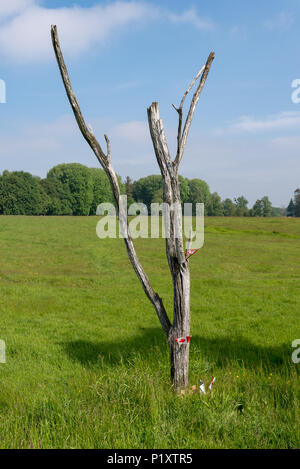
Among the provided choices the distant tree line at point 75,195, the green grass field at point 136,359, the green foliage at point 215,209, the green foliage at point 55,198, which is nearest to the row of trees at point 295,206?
the distant tree line at point 75,195

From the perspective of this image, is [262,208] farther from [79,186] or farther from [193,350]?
[193,350]

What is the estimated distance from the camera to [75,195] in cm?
9888

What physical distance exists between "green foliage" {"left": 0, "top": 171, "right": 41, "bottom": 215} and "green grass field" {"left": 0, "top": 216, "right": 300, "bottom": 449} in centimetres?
6480

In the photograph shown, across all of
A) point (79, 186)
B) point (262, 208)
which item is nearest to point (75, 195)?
point (79, 186)

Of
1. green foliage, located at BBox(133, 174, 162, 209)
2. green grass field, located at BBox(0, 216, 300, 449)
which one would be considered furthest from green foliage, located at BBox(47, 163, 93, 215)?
green grass field, located at BBox(0, 216, 300, 449)

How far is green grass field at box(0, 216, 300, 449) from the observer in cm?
480

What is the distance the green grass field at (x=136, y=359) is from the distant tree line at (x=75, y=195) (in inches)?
2597

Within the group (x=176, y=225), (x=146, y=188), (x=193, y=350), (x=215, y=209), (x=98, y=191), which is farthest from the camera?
(x=146, y=188)

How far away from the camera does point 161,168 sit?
5.71 meters

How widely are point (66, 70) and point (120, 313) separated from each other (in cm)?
899

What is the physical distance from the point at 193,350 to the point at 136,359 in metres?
1.50

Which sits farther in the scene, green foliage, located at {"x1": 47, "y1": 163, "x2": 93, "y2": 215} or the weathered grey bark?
green foliage, located at {"x1": 47, "y1": 163, "x2": 93, "y2": 215}

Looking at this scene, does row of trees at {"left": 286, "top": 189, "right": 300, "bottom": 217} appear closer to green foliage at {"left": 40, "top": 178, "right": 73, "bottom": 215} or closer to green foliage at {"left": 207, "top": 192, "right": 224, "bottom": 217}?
green foliage at {"left": 207, "top": 192, "right": 224, "bottom": 217}

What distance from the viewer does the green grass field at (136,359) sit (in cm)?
480
